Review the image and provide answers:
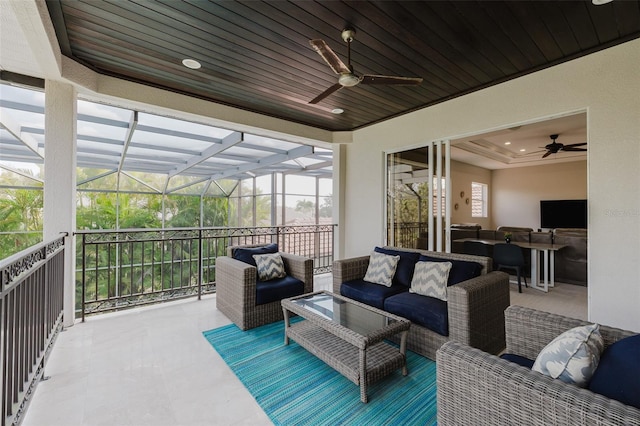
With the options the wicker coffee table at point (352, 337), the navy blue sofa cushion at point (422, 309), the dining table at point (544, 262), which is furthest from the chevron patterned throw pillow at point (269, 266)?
the dining table at point (544, 262)

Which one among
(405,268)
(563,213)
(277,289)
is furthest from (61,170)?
(563,213)

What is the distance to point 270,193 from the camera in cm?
808

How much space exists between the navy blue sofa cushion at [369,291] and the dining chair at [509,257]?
2765 millimetres

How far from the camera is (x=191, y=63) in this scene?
2.91m

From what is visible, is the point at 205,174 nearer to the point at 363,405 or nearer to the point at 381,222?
the point at 381,222

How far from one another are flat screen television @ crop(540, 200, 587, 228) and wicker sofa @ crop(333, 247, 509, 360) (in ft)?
21.0

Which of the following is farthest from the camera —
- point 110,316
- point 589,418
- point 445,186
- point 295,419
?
point 445,186

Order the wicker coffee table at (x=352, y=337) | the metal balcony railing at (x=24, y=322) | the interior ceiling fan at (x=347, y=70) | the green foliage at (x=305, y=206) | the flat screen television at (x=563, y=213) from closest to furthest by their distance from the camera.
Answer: the metal balcony railing at (x=24, y=322)
the wicker coffee table at (x=352, y=337)
the interior ceiling fan at (x=347, y=70)
the flat screen television at (x=563, y=213)
the green foliage at (x=305, y=206)

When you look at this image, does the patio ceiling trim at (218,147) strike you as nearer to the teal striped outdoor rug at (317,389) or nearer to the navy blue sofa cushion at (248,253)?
the navy blue sofa cushion at (248,253)

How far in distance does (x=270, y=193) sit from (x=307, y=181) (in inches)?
48.8

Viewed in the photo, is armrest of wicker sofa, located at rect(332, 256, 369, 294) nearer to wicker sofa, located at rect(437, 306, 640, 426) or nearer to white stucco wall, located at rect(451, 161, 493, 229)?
wicker sofa, located at rect(437, 306, 640, 426)

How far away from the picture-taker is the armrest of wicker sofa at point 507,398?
938 millimetres

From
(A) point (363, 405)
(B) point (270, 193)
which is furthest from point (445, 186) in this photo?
(B) point (270, 193)

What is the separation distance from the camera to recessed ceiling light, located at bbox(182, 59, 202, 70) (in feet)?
9.36
